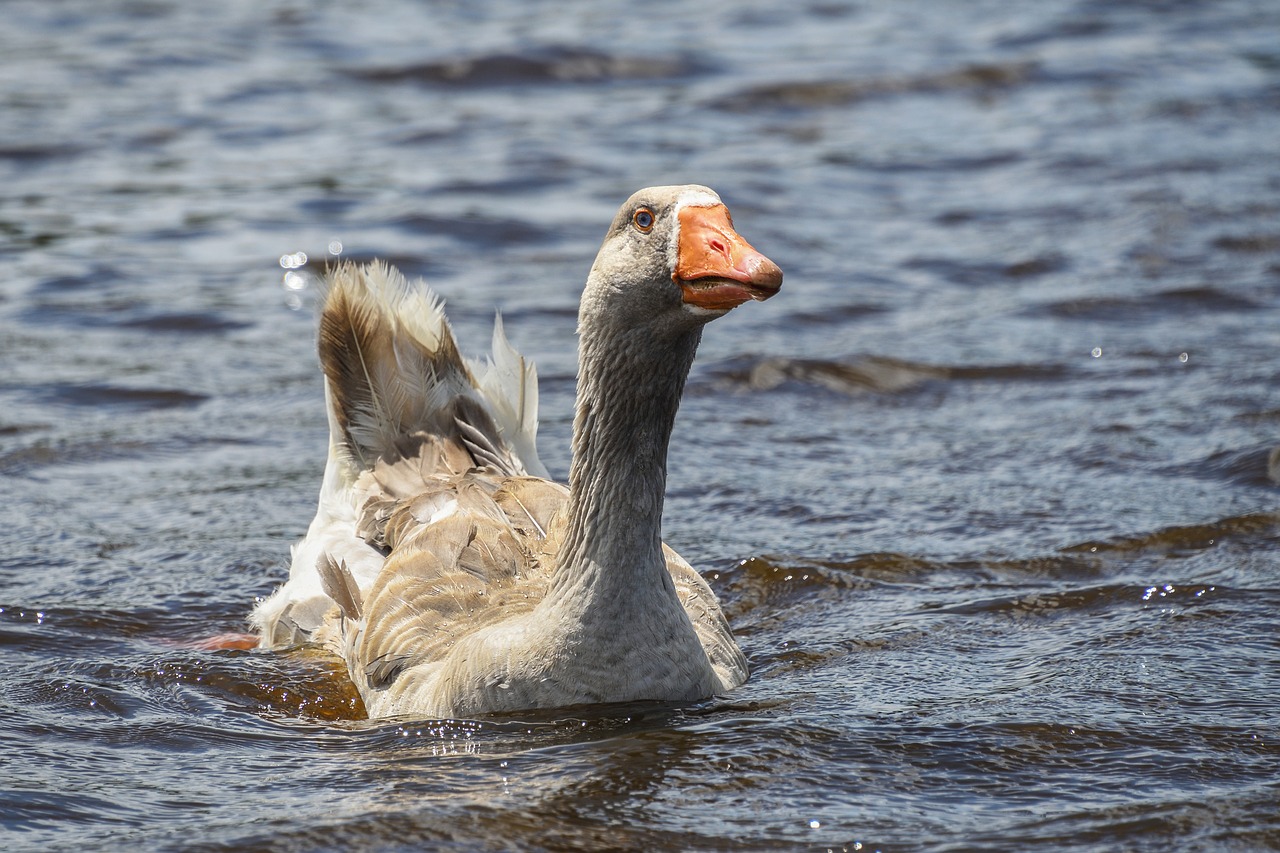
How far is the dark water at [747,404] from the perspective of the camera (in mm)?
5457

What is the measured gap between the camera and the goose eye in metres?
5.50

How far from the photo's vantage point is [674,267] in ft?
17.5

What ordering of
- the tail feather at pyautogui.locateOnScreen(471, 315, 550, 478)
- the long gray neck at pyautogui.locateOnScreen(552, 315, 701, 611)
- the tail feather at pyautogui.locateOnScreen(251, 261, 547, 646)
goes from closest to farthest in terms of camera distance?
1. the long gray neck at pyautogui.locateOnScreen(552, 315, 701, 611)
2. the tail feather at pyautogui.locateOnScreen(251, 261, 547, 646)
3. the tail feather at pyautogui.locateOnScreen(471, 315, 550, 478)

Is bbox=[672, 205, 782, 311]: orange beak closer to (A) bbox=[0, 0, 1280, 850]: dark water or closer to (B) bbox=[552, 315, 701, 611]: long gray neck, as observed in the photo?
(B) bbox=[552, 315, 701, 611]: long gray neck

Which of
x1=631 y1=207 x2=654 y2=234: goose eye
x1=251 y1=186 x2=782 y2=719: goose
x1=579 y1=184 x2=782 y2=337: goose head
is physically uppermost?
x1=631 y1=207 x2=654 y2=234: goose eye

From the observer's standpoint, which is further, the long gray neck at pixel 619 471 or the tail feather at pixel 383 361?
the tail feather at pixel 383 361

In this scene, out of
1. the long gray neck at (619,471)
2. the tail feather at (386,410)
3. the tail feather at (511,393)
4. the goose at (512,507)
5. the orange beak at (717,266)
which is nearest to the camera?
the orange beak at (717,266)

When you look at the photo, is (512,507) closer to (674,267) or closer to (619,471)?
(619,471)

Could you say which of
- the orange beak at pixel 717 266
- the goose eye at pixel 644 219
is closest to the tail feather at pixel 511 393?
the goose eye at pixel 644 219

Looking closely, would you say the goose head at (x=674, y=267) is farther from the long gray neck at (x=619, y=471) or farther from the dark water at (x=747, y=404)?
the dark water at (x=747, y=404)

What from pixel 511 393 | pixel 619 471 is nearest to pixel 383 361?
pixel 511 393

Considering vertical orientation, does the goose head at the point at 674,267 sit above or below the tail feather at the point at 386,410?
above

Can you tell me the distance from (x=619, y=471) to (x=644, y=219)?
0.94m

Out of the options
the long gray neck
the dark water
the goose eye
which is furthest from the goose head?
the dark water
